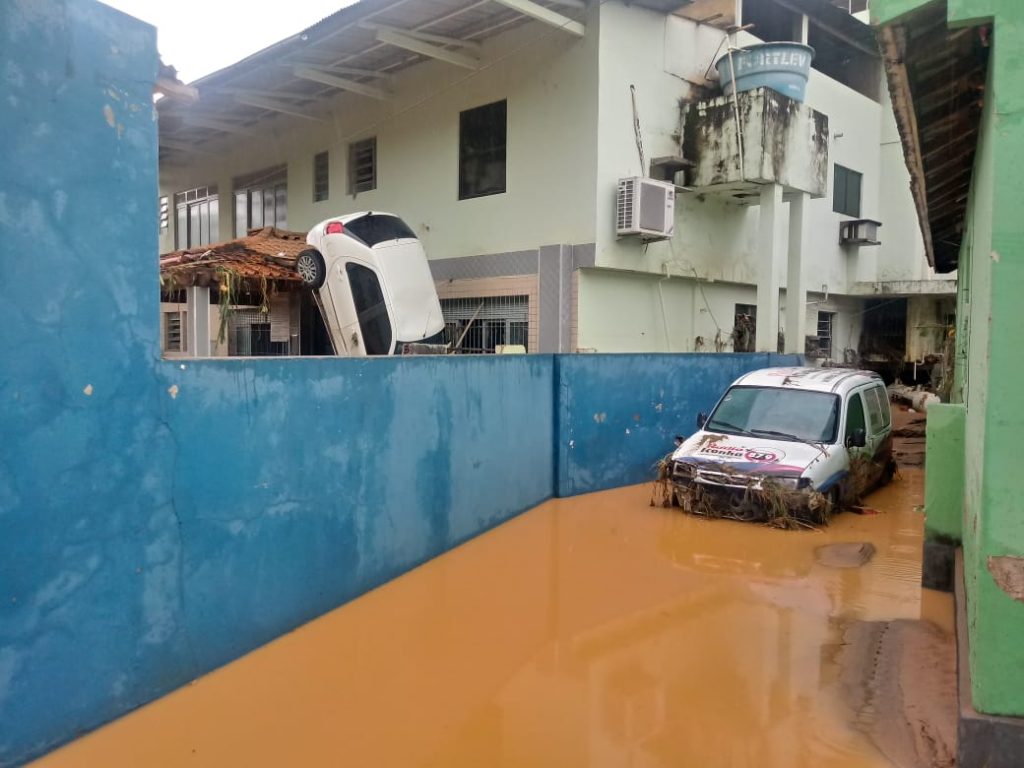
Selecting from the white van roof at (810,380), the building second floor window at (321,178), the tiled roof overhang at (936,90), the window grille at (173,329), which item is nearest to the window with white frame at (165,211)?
the building second floor window at (321,178)

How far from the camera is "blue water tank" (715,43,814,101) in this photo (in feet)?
41.3

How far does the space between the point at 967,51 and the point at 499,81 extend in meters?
9.95

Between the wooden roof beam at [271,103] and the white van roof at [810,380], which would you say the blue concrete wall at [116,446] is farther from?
the wooden roof beam at [271,103]

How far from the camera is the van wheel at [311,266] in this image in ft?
34.2

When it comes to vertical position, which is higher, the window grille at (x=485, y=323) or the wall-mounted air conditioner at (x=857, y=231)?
the wall-mounted air conditioner at (x=857, y=231)

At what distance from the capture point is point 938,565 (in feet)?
20.2

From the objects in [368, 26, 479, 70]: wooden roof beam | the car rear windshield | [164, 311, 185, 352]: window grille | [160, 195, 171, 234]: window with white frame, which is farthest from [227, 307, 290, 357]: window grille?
[160, 195, 171, 234]: window with white frame

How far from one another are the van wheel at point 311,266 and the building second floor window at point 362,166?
5150 mm

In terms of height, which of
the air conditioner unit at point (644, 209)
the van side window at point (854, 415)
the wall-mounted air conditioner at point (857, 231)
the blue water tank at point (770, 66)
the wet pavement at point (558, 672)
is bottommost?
the wet pavement at point (558, 672)

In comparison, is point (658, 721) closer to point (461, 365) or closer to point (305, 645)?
point (305, 645)

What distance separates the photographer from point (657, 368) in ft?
36.2

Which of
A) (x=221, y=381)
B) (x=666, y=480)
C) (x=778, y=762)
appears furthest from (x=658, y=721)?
(x=666, y=480)

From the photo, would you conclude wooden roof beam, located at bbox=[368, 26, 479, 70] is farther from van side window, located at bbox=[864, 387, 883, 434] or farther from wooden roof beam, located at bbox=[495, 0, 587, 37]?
van side window, located at bbox=[864, 387, 883, 434]

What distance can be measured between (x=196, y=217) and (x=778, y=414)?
16.4 metres
